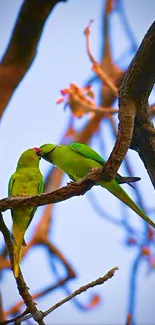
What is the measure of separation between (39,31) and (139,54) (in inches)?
14.4

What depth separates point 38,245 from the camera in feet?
7.02

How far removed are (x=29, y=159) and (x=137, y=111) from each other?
0.34m

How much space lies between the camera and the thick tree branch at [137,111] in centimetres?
90

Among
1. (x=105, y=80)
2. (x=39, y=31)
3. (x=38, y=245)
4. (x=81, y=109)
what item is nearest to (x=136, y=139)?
(x=39, y=31)

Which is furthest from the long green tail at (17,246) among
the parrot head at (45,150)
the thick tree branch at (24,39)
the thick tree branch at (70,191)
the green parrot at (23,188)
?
the thick tree branch at (24,39)

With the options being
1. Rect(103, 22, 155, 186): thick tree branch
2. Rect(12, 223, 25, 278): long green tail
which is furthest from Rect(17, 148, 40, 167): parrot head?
Rect(103, 22, 155, 186): thick tree branch

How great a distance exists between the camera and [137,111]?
3.23 feet

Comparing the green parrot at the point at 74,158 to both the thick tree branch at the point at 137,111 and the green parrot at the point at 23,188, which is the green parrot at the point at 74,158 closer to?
the green parrot at the point at 23,188

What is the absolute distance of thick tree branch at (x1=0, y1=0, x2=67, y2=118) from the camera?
116cm

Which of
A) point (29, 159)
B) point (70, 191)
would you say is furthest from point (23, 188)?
point (70, 191)

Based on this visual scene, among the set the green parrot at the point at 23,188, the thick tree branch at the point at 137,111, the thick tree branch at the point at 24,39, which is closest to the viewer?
the thick tree branch at the point at 137,111

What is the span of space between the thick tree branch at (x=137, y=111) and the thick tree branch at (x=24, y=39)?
0.32 metres

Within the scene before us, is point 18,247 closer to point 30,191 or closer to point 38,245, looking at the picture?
point 30,191

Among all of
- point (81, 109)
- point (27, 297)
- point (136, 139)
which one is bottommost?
point (27, 297)
